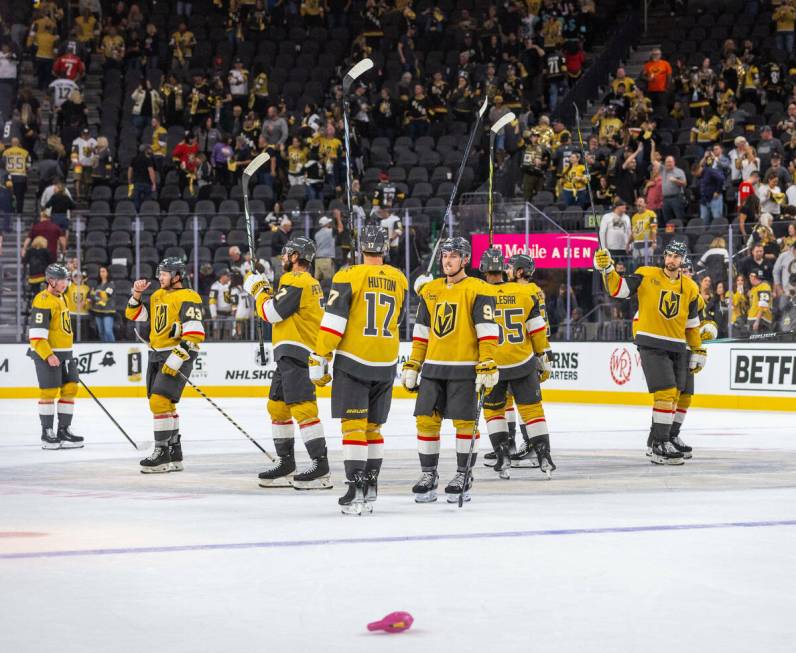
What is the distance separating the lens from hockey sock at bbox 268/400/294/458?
940 centimetres

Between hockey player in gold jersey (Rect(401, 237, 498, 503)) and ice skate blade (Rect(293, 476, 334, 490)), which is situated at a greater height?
hockey player in gold jersey (Rect(401, 237, 498, 503))

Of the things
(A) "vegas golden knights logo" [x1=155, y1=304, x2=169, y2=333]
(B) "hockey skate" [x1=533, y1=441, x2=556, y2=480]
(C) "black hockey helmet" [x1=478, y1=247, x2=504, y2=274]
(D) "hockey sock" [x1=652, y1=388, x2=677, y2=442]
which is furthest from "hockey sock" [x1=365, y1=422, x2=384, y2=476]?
(D) "hockey sock" [x1=652, y1=388, x2=677, y2=442]

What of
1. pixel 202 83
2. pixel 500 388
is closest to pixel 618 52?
pixel 202 83

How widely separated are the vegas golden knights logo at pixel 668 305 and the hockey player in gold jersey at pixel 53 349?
570 cm

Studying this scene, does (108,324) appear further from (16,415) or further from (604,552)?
(604,552)

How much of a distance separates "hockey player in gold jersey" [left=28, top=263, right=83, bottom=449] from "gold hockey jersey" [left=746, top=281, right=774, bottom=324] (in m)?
8.62

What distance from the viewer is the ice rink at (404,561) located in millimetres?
4695

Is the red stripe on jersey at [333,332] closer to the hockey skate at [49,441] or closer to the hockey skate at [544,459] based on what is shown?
the hockey skate at [544,459]

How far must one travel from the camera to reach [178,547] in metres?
6.53

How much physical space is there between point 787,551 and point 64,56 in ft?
72.9

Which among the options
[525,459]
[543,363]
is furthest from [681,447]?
[543,363]

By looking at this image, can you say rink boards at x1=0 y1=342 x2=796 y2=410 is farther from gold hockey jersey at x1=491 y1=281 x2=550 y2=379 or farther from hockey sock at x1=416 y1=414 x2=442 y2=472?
hockey sock at x1=416 y1=414 x2=442 y2=472

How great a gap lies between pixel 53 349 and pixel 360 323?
19.9ft

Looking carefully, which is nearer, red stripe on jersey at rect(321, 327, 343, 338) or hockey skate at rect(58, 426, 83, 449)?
red stripe on jersey at rect(321, 327, 343, 338)
